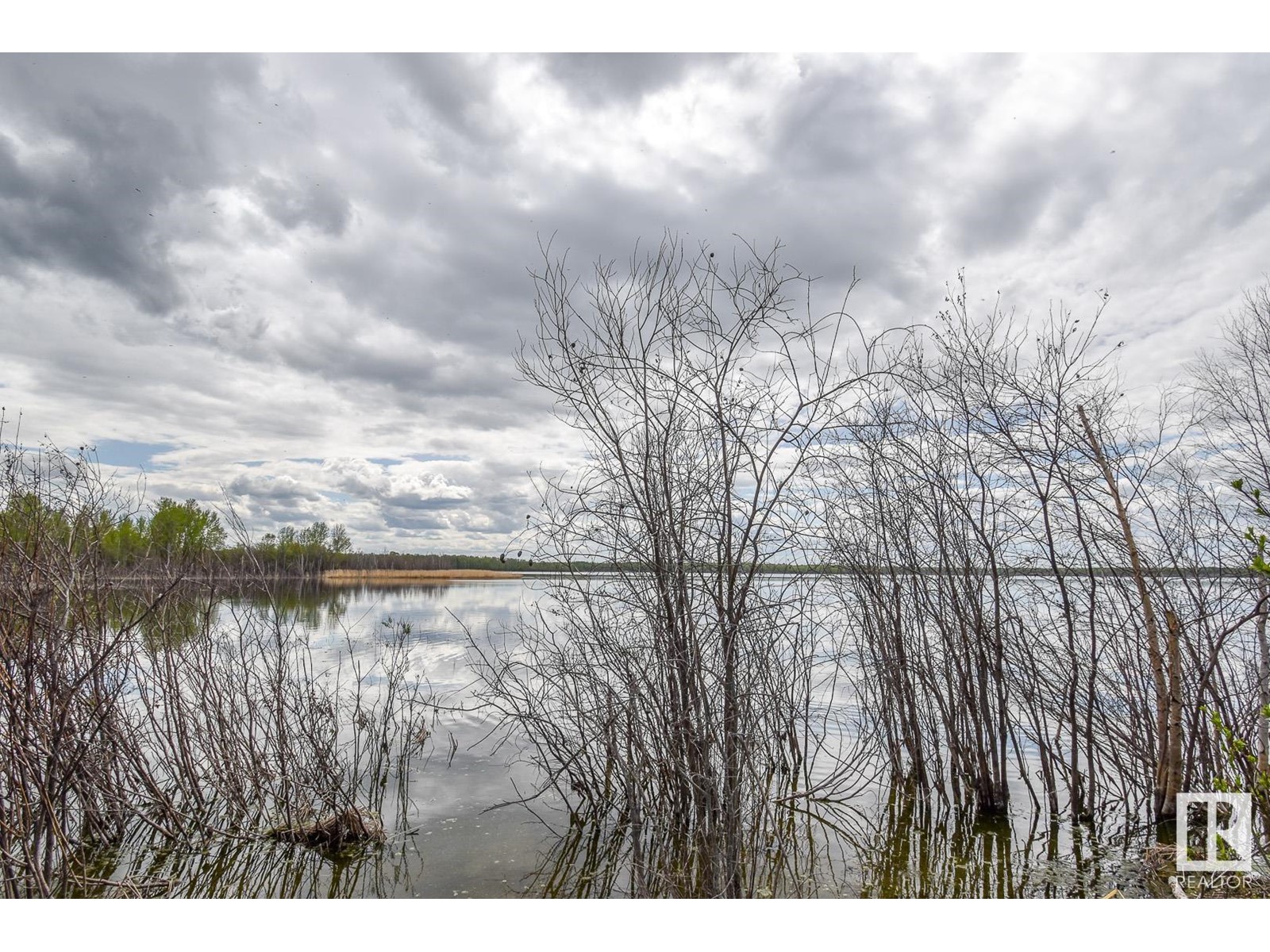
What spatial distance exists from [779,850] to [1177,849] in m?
2.21

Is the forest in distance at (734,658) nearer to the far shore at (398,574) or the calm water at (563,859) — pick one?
the calm water at (563,859)

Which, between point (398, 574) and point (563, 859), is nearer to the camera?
point (563, 859)

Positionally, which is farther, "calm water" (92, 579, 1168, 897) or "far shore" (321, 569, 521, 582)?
"far shore" (321, 569, 521, 582)

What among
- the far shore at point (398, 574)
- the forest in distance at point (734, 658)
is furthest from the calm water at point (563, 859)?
the far shore at point (398, 574)

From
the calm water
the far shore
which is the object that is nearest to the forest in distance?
the calm water

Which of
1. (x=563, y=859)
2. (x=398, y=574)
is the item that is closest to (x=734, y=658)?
(x=563, y=859)

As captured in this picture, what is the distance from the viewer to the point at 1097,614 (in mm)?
5098

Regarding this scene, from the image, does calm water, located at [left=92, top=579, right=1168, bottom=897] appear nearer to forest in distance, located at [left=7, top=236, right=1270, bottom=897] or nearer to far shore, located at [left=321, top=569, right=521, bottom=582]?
forest in distance, located at [left=7, top=236, right=1270, bottom=897]

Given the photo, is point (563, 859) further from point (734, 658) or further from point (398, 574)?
point (398, 574)

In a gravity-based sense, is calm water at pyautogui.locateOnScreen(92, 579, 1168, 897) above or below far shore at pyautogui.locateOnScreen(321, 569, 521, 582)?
below

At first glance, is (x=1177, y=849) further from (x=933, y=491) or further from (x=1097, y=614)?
(x=933, y=491)

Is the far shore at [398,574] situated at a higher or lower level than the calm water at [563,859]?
higher

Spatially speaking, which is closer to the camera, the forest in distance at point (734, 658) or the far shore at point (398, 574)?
the forest in distance at point (734, 658)

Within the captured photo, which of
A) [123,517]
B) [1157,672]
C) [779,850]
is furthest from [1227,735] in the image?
[123,517]
